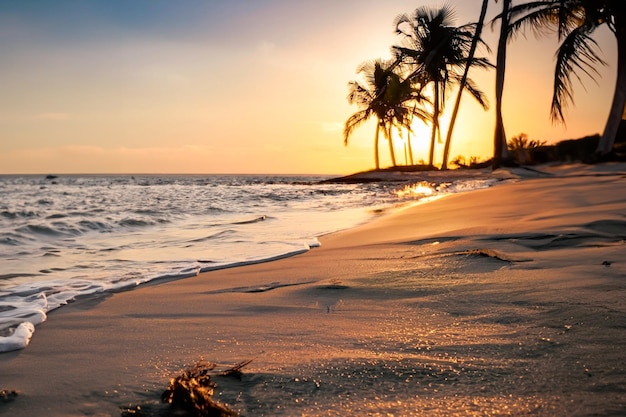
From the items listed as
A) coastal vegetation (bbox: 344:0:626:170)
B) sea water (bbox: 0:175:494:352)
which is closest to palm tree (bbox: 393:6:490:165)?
coastal vegetation (bbox: 344:0:626:170)

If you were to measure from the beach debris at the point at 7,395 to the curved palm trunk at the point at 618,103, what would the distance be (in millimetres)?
15188

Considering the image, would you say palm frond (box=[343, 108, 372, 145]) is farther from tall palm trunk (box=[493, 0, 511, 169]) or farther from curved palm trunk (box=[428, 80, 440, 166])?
tall palm trunk (box=[493, 0, 511, 169])

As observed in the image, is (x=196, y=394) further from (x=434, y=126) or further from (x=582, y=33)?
(x=434, y=126)

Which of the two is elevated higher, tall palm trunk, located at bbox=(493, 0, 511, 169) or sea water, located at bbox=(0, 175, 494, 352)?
tall palm trunk, located at bbox=(493, 0, 511, 169)

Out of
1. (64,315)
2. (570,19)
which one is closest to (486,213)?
(64,315)

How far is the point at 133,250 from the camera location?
505 cm

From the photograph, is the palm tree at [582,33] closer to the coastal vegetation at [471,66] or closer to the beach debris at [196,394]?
the coastal vegetation at [471,66]

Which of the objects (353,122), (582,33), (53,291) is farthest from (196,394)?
(353,122)

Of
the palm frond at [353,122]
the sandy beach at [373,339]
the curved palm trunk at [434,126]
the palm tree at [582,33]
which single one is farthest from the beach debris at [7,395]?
the palm frond at [353,122]

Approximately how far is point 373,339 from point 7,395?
3.34ft

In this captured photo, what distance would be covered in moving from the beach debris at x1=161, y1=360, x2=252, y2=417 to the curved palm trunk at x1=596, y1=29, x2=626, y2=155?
1493 centimetres

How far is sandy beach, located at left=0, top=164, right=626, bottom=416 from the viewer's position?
3.87 feet

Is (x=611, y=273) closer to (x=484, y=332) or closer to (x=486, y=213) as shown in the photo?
(x=484, y=332)

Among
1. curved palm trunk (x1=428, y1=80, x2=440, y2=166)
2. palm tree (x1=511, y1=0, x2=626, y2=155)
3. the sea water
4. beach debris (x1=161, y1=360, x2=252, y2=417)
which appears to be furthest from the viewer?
curved palm trunk (x1=428, y1=80, x2=440, y2=166)
